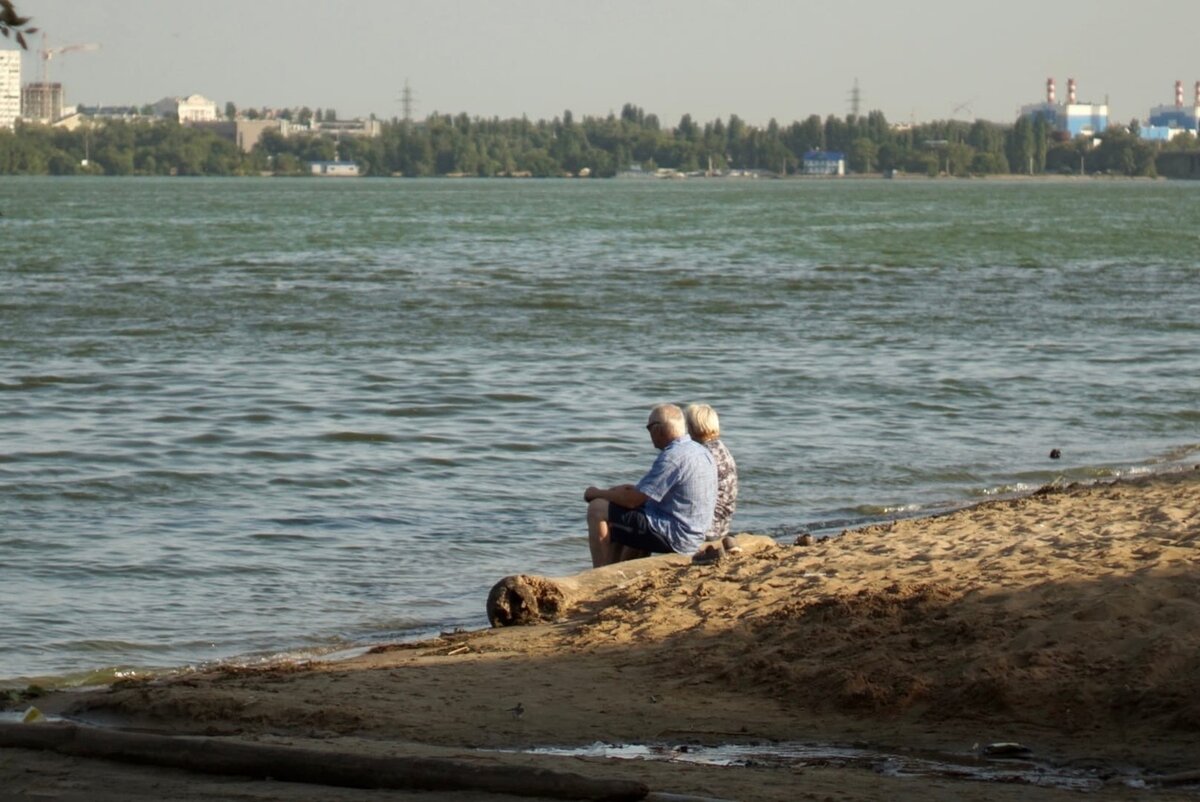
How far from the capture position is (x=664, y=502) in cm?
973

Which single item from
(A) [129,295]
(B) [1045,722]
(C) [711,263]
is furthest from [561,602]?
(C) [711,263]

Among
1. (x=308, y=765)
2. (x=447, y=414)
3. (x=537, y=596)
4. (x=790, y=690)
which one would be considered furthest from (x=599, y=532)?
(x=447, y=414)

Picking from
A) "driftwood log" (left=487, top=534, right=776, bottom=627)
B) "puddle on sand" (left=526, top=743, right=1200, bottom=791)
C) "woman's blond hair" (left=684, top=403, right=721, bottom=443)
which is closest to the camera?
"puddle on sand" (left=526, top=743, right=1200, bottom=791)

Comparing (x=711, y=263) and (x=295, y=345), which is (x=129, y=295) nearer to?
(x=295, y=345)

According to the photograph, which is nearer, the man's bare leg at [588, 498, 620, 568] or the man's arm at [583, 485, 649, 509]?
the man's arm at [583, 485, 649, 509]

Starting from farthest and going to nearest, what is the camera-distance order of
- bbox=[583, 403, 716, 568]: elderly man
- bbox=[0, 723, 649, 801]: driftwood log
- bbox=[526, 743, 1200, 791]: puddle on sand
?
bbox=[583, 403, 716, 568]: elderly man
bbox=[526, 743, 1200, 791]: puddle on sand
bbox=[0, 723, 649, 801]: driftwood log

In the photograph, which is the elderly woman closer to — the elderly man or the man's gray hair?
the elderly man

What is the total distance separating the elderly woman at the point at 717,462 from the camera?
10047 mm

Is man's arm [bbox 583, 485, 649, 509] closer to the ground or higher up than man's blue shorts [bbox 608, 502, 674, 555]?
higher up

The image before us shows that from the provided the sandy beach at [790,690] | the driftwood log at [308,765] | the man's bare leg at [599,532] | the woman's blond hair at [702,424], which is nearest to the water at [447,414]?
the man's bare leg at [599,532]

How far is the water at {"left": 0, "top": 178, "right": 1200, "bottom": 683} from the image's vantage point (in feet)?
34.5

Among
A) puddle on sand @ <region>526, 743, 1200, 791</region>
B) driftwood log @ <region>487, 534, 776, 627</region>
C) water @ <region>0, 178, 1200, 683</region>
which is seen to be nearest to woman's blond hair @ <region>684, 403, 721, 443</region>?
driftwood log @ <region>487, 534, 776, 627</region>

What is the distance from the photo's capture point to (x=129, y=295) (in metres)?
33.8

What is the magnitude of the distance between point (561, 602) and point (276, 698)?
2143mm
